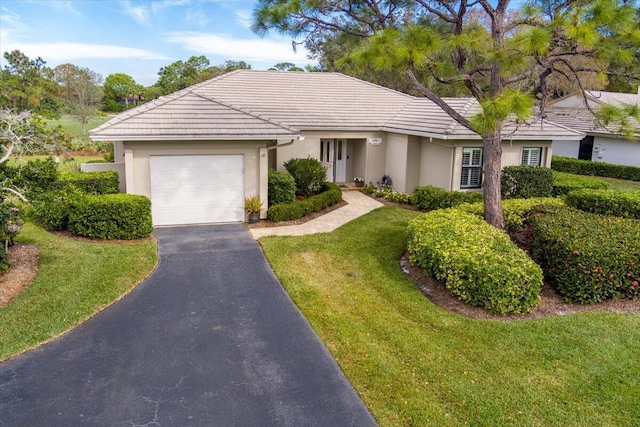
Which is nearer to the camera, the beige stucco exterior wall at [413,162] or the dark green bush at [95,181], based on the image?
the dark green bush at [95,181]

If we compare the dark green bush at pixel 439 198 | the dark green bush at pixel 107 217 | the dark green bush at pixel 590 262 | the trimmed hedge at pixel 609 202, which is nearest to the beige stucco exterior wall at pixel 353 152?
the dark green bush at pixel 439 198

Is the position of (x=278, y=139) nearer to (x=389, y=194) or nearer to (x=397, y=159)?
(x=389, y=194)

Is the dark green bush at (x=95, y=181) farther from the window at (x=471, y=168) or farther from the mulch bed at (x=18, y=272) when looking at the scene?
the window at (x=471, y=168)

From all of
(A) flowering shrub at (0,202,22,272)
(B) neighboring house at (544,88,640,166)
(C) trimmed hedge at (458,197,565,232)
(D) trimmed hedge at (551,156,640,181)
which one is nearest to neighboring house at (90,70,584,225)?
(C) trimmed hedge at (458,197,565,232)

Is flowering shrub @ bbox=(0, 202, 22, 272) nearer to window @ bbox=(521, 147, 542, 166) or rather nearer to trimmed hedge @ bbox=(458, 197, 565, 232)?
trimmed hedge @ bbox=(458, 197, 565, 232)

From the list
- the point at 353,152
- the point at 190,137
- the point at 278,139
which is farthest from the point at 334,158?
the point at 190,137

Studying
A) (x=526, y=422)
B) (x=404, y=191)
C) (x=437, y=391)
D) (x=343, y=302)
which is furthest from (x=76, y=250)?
(x=404, y=191)
